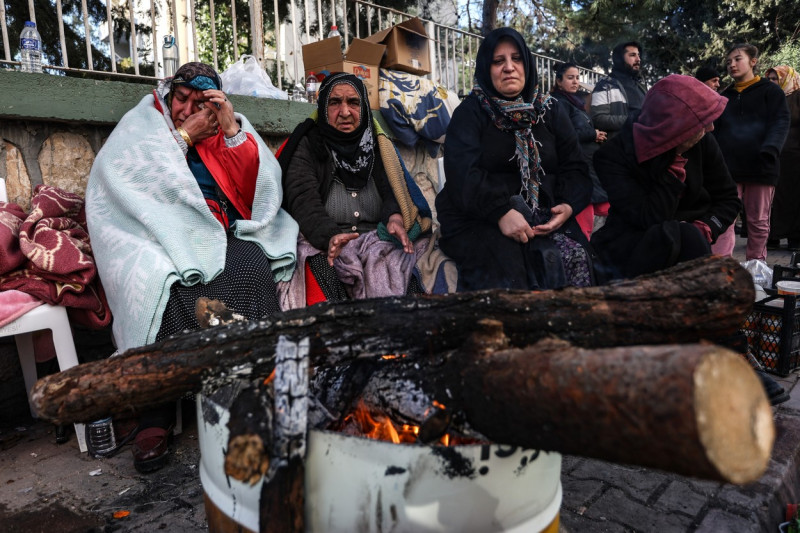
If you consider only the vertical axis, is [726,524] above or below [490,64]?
below

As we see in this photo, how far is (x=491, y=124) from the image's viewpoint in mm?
3217

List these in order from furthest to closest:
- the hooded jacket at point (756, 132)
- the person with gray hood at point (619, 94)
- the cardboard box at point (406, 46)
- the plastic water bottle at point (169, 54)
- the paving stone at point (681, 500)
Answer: the person with gray hood at point (619, 94), the hooded jacket at point (756, 132), the cardboard box at point (406, 46), the plastic water bottle at point (169, 54), the paving stone at point (681, 500)

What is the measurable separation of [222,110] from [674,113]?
2554mm

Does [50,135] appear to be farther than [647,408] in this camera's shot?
Yes

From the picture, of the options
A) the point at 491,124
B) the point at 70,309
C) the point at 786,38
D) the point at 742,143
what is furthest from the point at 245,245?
the point at 786,38

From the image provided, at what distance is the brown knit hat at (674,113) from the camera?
9.68ft

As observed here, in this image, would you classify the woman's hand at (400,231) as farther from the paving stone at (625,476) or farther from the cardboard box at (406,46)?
the cardboard box at (406,46)

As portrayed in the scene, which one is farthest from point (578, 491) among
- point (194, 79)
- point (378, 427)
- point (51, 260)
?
point (194, 79)

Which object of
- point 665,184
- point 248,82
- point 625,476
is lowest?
point 625,476

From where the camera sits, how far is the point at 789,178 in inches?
272

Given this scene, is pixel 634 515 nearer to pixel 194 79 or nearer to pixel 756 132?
pixel 194 79

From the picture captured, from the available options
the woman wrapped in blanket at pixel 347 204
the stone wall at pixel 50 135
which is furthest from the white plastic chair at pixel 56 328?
the woman wrapped in blanket at pixel 347 204

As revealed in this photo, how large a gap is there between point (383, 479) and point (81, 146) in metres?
3.09

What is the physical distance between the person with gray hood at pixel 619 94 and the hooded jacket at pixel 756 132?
3.19 ft
